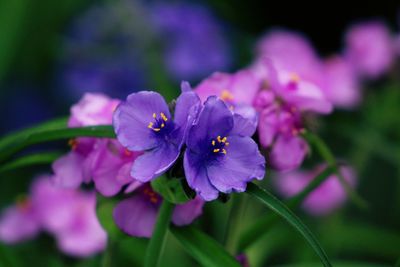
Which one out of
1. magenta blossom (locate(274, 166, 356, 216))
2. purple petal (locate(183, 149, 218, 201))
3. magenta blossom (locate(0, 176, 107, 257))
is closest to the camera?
purple petal (locate(183, 149, 218, 201))

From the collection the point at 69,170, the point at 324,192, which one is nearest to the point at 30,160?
the point at 69,170

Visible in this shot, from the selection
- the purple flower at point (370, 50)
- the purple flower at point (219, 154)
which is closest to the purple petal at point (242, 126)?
the purple flower at point (219, 154)

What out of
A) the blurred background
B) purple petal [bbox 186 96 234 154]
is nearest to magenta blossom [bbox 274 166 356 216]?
the blurred background

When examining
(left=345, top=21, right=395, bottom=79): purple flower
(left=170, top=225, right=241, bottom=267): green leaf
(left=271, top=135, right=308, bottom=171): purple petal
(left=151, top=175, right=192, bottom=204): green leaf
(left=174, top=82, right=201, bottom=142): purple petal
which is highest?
(left=174, top=82, right=201, bottom=142): purple petal

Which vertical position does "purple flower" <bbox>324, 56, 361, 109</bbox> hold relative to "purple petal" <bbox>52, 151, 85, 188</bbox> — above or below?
below

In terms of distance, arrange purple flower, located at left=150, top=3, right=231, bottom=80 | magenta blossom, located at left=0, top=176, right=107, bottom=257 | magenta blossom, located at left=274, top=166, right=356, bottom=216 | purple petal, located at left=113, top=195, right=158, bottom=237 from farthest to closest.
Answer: purple flower, located at left=150, top=3, right=231, bottom=80
magenta blossom, located at left=274, top=166, right=356, bottom=216
magenta blossom, located at left=0, top=176, right=107, bottom=257
purple petal, located at left=113, top=195, right=158, bottom=237

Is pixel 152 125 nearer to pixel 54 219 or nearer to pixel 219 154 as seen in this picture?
pixel 219 154

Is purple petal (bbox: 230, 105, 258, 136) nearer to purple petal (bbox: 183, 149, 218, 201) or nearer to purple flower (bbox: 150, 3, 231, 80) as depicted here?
purple petal (bbox: 183, 149, 218, 201)

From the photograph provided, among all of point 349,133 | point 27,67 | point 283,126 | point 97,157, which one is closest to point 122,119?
point 97,157
